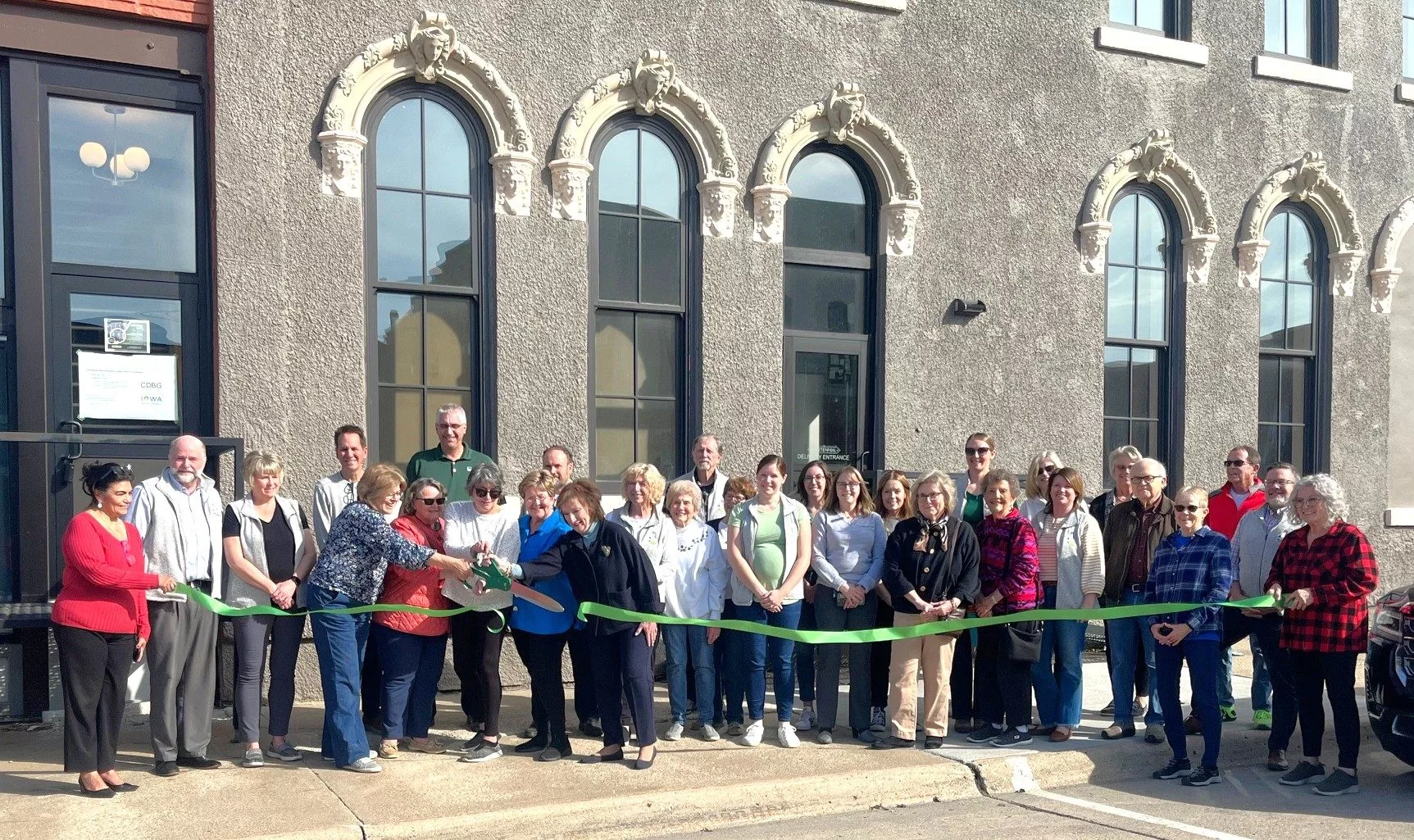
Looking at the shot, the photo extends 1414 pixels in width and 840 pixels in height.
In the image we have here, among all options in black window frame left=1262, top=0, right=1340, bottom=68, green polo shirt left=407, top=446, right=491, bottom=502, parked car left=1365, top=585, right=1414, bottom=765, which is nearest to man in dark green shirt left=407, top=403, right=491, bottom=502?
green polo shirt left=407, top=446, right=491, bottom=502

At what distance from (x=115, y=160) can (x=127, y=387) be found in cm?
150

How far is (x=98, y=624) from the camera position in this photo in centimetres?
597

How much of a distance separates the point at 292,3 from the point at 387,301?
2.10 meters

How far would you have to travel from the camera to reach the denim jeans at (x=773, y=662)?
7.24 metres

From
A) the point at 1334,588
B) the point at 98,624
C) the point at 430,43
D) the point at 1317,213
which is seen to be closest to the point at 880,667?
the point at 1334,588

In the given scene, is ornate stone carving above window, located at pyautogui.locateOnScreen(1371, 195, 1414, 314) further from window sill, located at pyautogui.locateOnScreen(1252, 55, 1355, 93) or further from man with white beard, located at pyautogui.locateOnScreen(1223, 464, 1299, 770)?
man with white beard, located at pyautogui.locateOnScreen(1223, 464, 1299, 770)

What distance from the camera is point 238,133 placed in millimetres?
8242

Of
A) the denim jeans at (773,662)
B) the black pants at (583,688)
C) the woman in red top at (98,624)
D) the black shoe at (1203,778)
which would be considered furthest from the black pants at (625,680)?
the black shoe at (1203,778)

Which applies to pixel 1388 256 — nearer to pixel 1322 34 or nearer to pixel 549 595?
pixel 1322 34

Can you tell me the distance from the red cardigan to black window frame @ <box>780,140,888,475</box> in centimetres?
540

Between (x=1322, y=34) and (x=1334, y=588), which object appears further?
(x=1322, y=34)

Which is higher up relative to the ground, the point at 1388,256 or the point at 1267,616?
the point at 1388,256

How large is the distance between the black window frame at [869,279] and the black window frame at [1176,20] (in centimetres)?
322

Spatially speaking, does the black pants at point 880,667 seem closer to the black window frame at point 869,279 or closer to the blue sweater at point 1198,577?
the blue sweater at point 1198,577
